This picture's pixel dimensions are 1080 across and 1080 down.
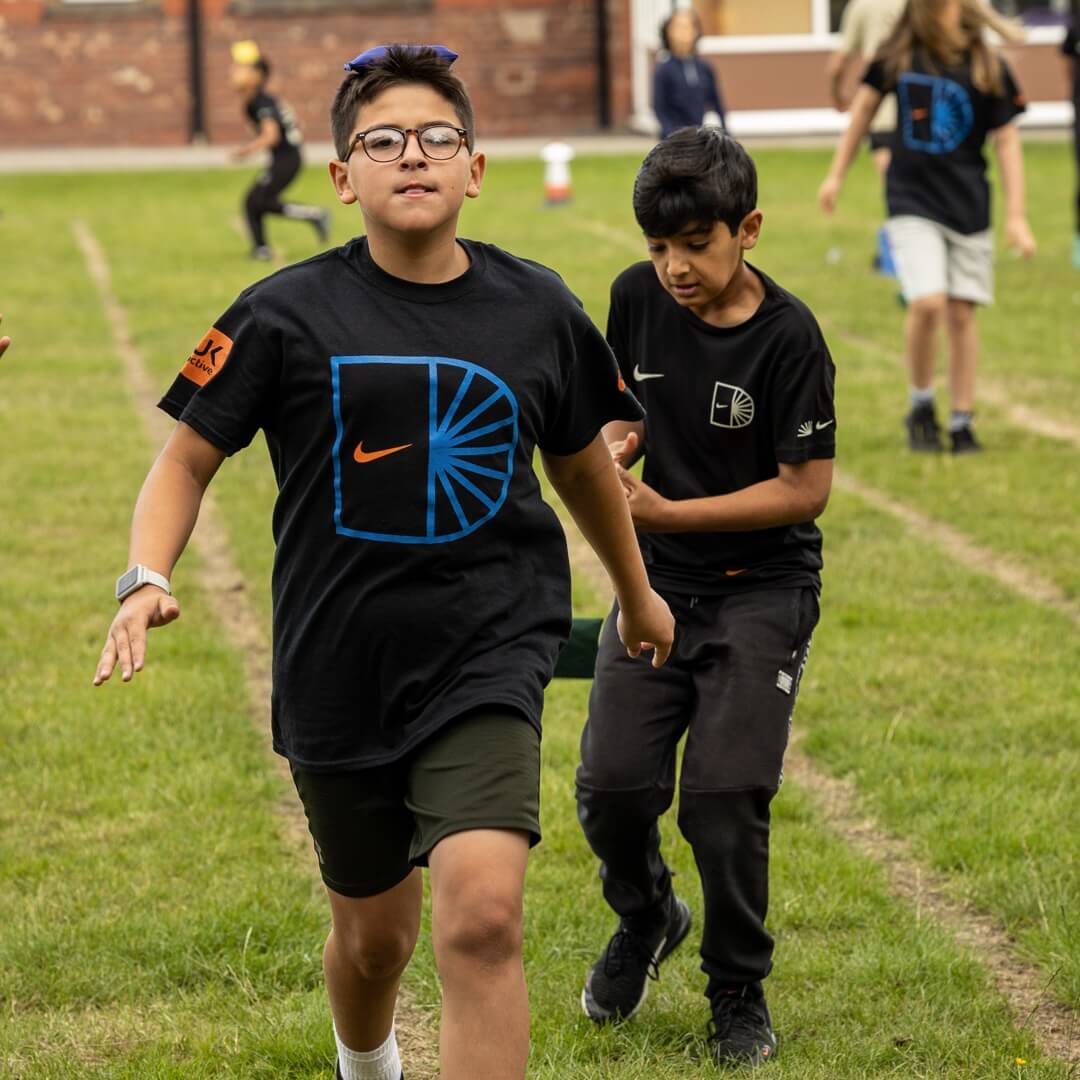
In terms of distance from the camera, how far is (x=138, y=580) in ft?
10.1

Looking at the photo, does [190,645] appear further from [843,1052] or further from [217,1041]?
[843,1052]

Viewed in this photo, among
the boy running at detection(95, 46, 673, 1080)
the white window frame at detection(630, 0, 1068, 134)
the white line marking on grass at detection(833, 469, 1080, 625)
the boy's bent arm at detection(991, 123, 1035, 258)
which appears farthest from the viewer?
the white window frame at detection(630, 0, 1068, 134)

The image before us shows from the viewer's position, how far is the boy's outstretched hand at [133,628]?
2941 mm

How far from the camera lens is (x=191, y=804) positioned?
219 inches

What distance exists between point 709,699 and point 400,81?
4.62ft

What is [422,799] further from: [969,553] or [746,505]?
[969,553]

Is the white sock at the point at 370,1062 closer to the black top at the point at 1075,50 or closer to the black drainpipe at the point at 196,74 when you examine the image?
the black top at the point at 1075,50

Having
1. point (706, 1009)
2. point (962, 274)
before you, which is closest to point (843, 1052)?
point (706, 1009)

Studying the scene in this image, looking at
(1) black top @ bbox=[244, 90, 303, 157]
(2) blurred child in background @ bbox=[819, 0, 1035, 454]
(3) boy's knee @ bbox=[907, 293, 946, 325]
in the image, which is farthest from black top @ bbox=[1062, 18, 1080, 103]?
(1) black top @ bbox=[244, 90, 303, 157]

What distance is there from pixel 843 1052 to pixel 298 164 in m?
15.7

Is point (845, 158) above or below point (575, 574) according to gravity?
above

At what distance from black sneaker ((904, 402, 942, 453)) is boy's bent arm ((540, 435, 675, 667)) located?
6614 millimetres

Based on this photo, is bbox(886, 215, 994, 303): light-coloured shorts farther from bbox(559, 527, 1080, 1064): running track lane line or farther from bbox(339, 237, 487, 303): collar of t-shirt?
bbox(339, 237, 487, 303): collar of t-shirt

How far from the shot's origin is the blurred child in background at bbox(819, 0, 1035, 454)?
948 centimetres
